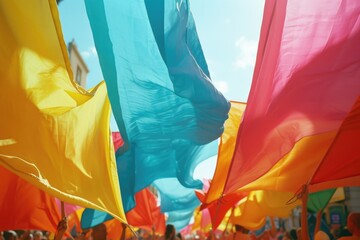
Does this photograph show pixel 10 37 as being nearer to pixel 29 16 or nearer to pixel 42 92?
pixel 29 16

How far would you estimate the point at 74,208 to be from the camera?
7328mm

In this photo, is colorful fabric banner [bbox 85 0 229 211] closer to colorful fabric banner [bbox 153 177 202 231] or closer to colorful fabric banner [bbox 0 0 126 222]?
colorful fabric banner [bbox 0 0 126 222]

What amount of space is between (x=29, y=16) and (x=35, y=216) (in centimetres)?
239

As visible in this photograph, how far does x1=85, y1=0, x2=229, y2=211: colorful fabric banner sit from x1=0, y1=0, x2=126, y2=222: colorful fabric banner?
619mm

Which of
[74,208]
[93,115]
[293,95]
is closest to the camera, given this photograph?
[293,95]

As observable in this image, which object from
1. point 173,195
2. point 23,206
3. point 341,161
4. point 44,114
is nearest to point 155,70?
point 44,114

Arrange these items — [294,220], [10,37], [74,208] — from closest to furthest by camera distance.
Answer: [10,37] < [74,208] < [294,220]

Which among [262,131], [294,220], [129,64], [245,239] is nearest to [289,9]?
[262,131]

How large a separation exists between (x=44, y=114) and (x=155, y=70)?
1263mm

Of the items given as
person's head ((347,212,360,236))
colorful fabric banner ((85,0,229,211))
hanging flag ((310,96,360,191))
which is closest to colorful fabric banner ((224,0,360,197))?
hanging flag ((310,96,360,191))

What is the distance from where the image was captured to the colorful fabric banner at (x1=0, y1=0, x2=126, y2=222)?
2.73 m

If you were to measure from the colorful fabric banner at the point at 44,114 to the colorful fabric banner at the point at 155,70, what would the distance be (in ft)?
2.03

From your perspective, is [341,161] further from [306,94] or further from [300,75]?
[300,75]

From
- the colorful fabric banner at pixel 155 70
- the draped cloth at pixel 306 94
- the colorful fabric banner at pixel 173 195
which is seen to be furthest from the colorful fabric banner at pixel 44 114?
the colorful fabric banner at pixel 173 195
